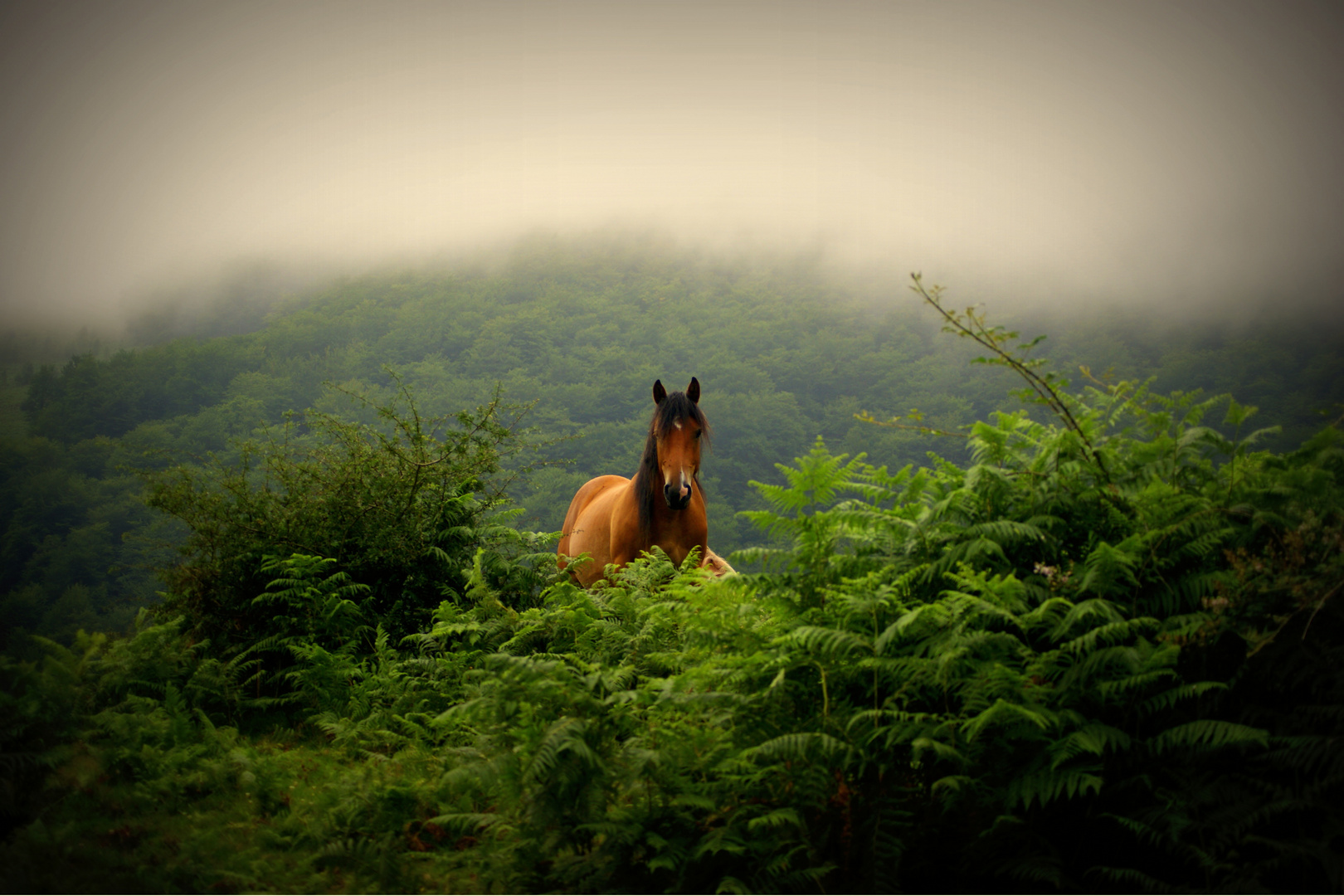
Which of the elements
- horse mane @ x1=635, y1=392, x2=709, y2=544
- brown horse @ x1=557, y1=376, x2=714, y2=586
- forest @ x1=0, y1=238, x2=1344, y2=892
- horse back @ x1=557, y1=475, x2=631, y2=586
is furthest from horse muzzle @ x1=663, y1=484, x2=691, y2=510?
forest @ x1=0, y1=238, x2=1344, y2=892

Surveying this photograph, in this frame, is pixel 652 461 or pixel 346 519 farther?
pixel 652 461

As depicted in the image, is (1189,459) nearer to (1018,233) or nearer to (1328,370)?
(1328,370)

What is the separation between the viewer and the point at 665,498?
810cm

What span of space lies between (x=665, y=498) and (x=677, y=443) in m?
0.74

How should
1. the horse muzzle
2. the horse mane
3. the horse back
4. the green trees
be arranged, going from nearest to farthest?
1. the green trees
2. the horse muzzle
3. the horse mane
4. the horse back

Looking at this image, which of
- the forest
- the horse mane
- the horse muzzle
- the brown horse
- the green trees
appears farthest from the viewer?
the horse mane

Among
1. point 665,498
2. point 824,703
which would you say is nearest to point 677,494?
point 665,498

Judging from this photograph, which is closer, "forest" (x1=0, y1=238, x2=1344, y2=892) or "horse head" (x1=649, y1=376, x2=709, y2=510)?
"forest" (x1=0, y1=238, x2=1344, y2=892)

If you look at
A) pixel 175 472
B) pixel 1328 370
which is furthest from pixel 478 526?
pixel 1328 370

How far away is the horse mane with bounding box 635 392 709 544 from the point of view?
8.04m

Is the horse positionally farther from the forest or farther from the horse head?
the forest

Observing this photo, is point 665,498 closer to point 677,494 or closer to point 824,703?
point 677,494

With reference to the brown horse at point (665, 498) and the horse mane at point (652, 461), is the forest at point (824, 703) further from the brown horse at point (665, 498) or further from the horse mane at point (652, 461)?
the horse mane at point (652, 461)

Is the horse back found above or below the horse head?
below
